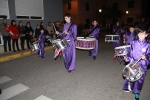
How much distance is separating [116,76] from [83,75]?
1.14 meters

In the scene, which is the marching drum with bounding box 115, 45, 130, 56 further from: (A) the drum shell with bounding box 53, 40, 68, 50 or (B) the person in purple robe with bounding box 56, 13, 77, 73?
(A) the drum shell with bounding box 53, 40, 68, 50

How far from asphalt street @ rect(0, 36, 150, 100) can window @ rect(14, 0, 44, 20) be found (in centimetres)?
503

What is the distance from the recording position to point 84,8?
29516mm

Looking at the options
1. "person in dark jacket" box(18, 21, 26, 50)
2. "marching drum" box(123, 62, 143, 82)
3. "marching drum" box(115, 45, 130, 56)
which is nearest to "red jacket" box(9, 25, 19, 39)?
"person in dark jacket" box(18, 21, 26, 50)

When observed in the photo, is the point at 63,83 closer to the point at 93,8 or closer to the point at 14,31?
the point at 14,31

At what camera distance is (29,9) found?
10234 millimetres

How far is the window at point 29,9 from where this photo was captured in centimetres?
963

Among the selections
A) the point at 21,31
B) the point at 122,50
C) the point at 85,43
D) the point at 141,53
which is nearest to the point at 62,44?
the point at 85,43

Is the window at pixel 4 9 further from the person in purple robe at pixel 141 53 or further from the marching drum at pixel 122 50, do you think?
the person in purple robe at pixel 141 53

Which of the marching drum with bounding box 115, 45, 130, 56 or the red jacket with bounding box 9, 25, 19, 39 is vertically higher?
the red jacket with bounding box 9, 25, 19, 39

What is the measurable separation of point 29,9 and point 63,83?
7739 mm

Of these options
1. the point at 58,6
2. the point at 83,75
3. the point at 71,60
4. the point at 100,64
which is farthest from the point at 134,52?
the point at 58,6

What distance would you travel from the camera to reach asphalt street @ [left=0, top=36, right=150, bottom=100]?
141 inches

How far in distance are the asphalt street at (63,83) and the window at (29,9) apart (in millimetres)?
5031
